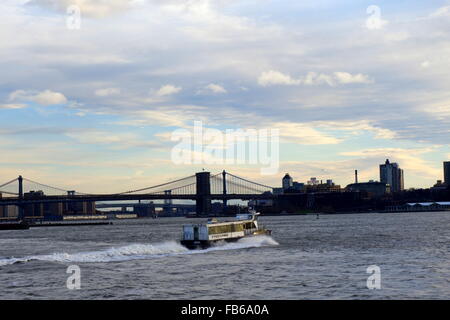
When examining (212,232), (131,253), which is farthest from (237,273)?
(212,232)

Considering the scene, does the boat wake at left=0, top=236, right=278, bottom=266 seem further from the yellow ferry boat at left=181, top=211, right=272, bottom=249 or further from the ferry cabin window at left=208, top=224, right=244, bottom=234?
the ferry cabin window at left=208, top=224, right=244, bottom=234

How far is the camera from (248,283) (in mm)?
36688

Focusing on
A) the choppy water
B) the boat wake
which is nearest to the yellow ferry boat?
the boat wake

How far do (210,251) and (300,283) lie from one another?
83.5 ft

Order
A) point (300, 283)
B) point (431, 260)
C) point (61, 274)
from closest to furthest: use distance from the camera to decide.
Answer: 1. point (300, 283)
2. point (61, 274)
3. point (431, 260)

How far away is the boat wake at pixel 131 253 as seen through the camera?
53.2m

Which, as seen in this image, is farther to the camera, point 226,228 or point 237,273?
point 226,228

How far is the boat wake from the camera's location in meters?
53.2

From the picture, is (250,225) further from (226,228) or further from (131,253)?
(131,253)

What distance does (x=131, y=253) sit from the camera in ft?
192

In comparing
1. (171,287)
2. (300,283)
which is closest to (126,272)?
(171,287)

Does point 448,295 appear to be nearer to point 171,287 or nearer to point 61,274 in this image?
point 171,287

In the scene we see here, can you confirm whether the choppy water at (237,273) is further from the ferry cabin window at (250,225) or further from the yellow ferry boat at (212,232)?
the ferry cabin window at (250,225)

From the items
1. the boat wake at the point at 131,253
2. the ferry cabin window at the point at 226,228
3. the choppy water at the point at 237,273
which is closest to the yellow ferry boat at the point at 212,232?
the ferry cabin window at the point at 226,228
